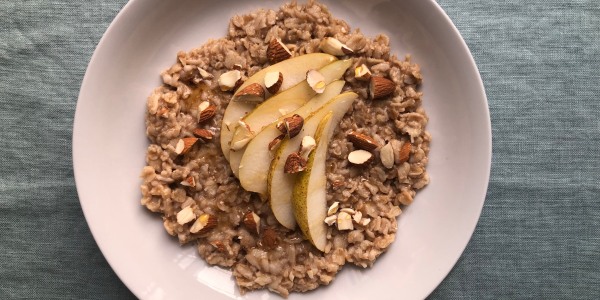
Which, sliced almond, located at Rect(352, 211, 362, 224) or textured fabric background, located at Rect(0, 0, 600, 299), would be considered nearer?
sliced almond, located at Rect(352, 211, 362, 224)

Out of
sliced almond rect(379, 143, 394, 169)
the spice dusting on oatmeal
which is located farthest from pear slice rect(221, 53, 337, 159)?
sliced almond rect(379, 143, 394, 169)

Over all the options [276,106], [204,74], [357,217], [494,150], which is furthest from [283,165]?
[494,150]

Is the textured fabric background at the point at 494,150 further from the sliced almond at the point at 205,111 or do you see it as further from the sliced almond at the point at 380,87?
the sliced almond at the point at 205,111

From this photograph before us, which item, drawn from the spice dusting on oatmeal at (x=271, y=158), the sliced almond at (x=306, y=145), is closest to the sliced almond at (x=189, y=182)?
the spice dusting on oatmeal at (x=271, y=158)

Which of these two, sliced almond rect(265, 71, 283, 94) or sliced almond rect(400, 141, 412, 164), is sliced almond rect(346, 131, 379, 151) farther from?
sliced almond rect(265, 71, 283, 94)

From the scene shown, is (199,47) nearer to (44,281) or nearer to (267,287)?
(267,287)

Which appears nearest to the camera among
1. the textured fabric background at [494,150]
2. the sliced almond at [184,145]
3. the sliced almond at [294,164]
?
the sliced almond at [294,164]
